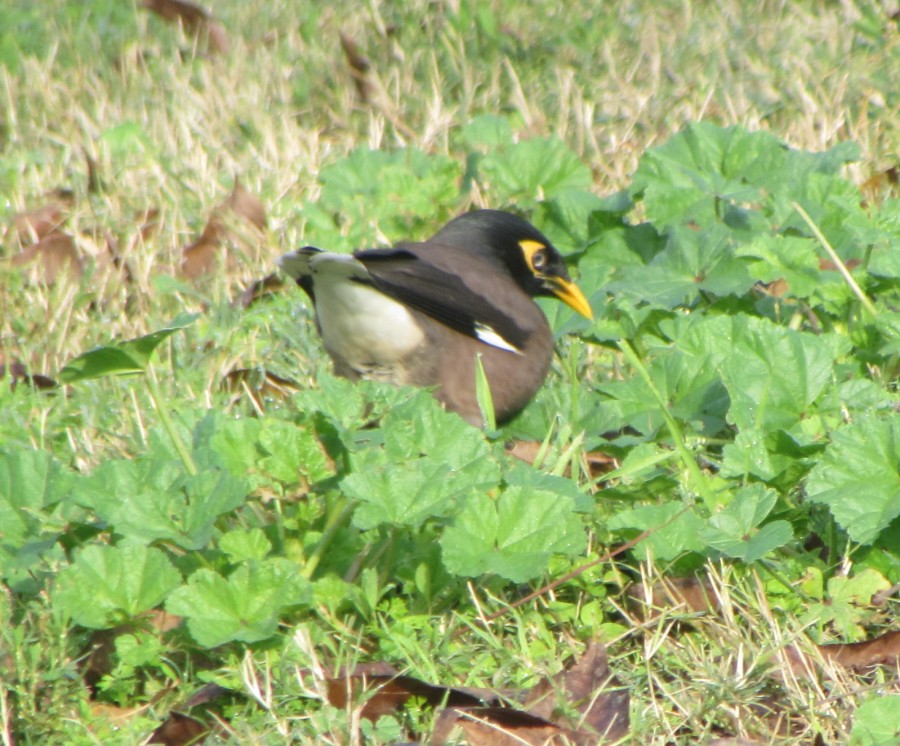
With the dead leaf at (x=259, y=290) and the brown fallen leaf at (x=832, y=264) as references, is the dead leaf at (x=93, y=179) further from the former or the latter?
the brown fallen leaf at (x=832, y=264)

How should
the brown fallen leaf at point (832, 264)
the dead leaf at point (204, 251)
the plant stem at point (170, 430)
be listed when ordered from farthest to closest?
the dead leaf at point (204, 251)
the brown fallen leaf at point (832, 264)
the plant stem at point (170, 430)

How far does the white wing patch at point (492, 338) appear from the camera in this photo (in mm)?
4176

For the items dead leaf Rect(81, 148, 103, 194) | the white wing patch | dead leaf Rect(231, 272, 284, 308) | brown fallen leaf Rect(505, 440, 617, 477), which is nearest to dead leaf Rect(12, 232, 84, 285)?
dead leaf Rect(81, 148, 103, 194)

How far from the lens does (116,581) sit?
2705 millimetres

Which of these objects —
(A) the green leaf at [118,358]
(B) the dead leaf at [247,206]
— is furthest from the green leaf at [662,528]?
(B) the dead leaf at [247,206]

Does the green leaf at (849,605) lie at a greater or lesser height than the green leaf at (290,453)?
lesser

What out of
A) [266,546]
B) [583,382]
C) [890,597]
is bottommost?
[583,382]

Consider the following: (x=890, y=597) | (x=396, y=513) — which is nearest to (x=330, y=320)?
(x=396, y=513)

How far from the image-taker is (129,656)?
108 inches

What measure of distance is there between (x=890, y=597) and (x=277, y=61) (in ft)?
14.7

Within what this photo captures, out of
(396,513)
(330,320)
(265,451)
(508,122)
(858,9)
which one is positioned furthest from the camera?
(858,9)

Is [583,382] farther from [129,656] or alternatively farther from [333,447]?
[129,656]

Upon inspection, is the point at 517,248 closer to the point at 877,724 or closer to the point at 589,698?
the point at 589,698

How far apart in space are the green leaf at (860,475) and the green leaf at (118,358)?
139 centimetres
